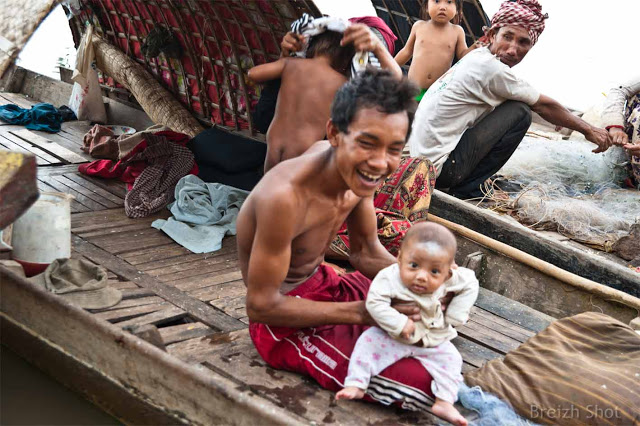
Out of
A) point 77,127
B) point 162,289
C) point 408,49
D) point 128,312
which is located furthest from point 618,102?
point 77,127

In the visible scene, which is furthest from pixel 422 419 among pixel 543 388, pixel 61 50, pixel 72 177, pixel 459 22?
pixel 61 50

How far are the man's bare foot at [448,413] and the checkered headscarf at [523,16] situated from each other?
2812mm

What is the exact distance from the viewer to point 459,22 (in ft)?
22.3

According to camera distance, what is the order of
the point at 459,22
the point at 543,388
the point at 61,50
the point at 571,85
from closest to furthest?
the point at 543,388 → the point at 459,22 → the point at 571,85 → the point at 61,50

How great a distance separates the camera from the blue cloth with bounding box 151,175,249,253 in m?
4.01

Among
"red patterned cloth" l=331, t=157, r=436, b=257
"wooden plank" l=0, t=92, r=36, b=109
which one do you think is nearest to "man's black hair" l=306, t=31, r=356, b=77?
"red patterned cloth" l=331, t=157, r=436, b=257

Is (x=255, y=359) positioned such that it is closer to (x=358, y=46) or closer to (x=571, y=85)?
(x=358, y=46)

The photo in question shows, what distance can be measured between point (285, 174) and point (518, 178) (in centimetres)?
339

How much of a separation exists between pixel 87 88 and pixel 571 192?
4.55 metres

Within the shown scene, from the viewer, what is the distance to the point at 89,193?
4672 millimetres

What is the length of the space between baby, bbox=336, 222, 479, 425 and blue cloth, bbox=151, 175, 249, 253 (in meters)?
1.89

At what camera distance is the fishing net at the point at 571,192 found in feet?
13.9

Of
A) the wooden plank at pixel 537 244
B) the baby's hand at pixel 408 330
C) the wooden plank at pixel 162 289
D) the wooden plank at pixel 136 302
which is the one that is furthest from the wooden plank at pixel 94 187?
the baby's hand at pixel 408 330

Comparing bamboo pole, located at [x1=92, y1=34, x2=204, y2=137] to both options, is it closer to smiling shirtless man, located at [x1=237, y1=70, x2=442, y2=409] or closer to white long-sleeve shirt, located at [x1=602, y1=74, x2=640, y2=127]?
white long-sleeve shirt, located at [x1=602, y1=74, x2=640, y2=127]
